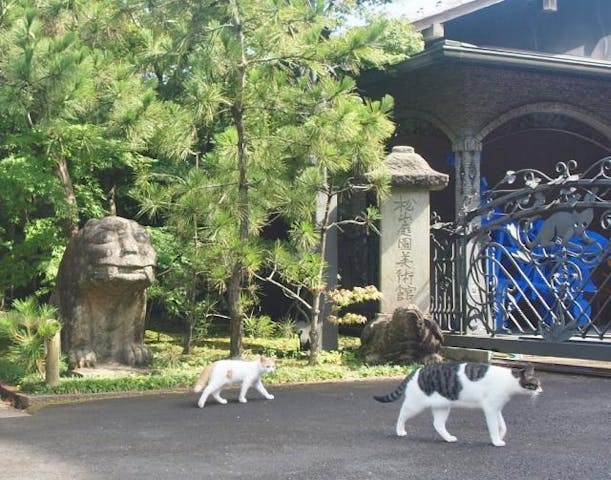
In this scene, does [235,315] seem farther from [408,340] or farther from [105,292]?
[408,340]

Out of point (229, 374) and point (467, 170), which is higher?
point (467, 170)

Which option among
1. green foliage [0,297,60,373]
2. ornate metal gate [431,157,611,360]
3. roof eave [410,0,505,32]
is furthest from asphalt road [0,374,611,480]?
roof eave [410,0,505,32]

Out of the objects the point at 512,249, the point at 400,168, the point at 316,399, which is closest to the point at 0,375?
the point at 316,399

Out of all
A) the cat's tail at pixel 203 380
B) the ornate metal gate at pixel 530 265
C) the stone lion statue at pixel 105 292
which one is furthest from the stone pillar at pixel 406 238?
the cat's tail at pixel 203 380

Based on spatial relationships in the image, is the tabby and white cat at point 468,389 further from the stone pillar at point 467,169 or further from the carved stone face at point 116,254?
the stone pillar at point 467,169

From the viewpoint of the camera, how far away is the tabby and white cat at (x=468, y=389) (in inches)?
218

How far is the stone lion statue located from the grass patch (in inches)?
20.1

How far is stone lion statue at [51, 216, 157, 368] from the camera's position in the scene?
9.41m

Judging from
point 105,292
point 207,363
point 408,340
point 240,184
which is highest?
point 240,184

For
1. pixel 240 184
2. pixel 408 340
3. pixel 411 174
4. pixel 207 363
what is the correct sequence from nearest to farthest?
pixel 240 184 < pixel 408 340 < pixel 207 363 < pixel 411 174

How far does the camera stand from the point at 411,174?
11.1 m

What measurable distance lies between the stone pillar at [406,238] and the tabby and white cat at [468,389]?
5.32m

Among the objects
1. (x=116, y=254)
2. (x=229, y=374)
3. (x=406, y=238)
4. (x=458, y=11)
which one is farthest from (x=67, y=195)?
(x=458, y=11)

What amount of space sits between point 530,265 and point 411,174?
1.90 meters
